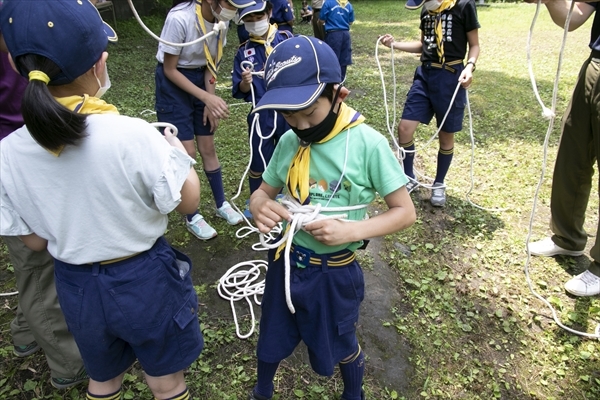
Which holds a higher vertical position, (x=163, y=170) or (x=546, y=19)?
(x=163, y=170)

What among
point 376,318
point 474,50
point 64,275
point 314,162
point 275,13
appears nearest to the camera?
point 64,275

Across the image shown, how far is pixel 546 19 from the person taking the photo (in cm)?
1345

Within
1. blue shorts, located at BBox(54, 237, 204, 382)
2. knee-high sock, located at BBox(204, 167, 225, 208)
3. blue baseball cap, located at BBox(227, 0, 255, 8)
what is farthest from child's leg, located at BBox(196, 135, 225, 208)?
blue shorts, located at BBox(54, 237, 204, 382)

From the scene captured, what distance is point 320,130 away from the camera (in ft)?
5.05

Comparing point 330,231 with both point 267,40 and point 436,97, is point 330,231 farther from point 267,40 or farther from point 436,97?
point 436,97

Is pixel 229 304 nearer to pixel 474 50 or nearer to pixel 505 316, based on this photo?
pixel 505 316

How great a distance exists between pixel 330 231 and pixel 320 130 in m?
0.35

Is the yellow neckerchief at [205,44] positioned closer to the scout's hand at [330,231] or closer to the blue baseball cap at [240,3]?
the blue baseball cap at [240,3]

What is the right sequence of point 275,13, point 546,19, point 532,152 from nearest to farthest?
point 275,13 < point 532,152 < point 546,19

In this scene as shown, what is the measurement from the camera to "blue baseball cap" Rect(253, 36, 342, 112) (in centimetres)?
143

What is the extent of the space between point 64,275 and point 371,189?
3.60 feet

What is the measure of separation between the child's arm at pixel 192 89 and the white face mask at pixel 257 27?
50 cm

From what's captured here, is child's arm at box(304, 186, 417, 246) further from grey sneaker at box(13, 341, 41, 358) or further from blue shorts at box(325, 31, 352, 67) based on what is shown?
blue shorts at box(325, 31, 352, 67)

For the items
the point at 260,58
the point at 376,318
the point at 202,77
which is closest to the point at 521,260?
the point at 376,318
